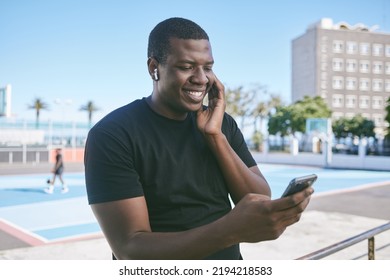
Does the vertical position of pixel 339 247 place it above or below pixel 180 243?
below

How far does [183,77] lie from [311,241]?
4139 millimetres

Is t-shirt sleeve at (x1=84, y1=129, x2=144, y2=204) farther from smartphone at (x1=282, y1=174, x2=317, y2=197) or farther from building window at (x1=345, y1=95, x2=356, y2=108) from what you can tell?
building window at (x1=345, y1=95, x2=356, y2=108)

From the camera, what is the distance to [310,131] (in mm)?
20719

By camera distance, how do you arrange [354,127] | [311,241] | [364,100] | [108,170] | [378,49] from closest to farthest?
[108,170] < [378,49] < [311,241] < [364,100] < [354,127]

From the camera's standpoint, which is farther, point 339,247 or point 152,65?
point 339,247

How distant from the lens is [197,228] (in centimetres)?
83

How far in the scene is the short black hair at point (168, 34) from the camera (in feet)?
3.26

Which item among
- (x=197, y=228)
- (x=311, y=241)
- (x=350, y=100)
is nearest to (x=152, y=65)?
(x=197, y=228)

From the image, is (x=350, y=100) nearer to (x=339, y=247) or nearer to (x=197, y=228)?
(x=339, y=247)

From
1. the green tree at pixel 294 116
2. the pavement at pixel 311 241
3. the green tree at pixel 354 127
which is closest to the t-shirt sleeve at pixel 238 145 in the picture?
the pavement at pixel 311 241

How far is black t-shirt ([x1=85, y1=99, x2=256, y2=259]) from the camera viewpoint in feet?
2.89

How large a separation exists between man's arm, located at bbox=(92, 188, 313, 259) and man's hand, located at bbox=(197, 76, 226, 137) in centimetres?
25

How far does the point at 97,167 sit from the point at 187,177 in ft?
0.75

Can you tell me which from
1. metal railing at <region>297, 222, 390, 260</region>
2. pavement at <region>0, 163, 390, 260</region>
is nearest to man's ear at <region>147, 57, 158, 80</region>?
metal railing at <region>297, 222, 390, 260</region>
